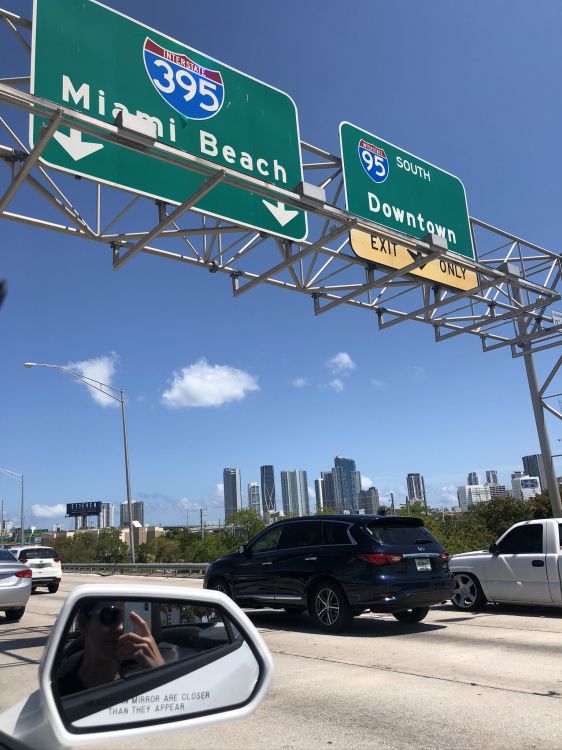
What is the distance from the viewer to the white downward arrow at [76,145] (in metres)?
8.36

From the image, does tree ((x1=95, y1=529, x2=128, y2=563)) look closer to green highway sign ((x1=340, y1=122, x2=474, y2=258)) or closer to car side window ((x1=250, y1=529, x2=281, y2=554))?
car side window ((x1=250, y1=529, x2=281, y2=554))

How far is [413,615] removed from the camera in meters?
10.7

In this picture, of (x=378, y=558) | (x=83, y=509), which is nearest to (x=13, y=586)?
(x=378, y=558)

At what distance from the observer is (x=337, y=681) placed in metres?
6.51

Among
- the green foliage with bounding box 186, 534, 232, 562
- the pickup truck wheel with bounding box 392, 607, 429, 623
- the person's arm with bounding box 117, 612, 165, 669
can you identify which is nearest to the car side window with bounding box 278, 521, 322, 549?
the pickup truck wheel with bounding box 392, 607, 429, 623

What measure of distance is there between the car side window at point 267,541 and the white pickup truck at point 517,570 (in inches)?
137

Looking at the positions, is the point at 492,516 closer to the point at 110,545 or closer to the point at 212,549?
the point at 212,549

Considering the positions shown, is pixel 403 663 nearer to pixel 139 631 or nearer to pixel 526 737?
pixel 526 737

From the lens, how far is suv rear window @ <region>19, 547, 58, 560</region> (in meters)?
20.9

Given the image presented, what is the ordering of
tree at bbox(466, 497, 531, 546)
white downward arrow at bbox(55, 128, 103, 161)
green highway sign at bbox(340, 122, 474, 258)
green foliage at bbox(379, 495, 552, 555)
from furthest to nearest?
1. tree at bbox(466, 497, 531, 546)
2. green foliage at bbox(379, 495, 552, 555)
3. green highway sign at bbox(340, 122, 474, 258)
4. white downward arrow at bbox(55, 128, 103, 161)

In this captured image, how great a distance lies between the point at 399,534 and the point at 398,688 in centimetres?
395

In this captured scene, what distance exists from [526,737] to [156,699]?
12.0ft

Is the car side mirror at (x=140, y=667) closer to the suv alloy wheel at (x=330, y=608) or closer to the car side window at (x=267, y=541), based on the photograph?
the suv alloy wheel at (x=330, y=608)

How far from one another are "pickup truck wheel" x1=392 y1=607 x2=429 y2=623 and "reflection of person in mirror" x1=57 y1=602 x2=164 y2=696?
9148 mm
